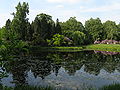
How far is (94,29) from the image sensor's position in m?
84.2

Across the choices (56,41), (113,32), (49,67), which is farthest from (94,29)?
(49,67)

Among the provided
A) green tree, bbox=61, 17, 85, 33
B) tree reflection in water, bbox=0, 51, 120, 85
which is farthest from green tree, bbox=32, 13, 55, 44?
tree reflection in water, bbox=0, 51, 120, 85

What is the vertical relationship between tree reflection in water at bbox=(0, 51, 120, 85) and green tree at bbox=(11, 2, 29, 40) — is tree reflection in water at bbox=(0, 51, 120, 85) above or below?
below

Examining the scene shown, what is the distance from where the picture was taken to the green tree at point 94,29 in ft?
270

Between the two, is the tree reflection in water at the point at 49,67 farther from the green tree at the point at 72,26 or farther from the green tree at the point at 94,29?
→ the green tree at the point at 94,29

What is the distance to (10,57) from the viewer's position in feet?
16.2

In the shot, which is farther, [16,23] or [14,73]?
[16,23]

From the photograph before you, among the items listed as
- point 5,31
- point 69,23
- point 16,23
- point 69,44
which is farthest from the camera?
point 69,23

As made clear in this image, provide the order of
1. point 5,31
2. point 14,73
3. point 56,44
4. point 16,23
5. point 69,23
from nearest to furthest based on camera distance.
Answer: point 5,31
point 14,73
point 16,23
point 56,44
point 69,23

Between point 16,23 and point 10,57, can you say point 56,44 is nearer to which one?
point 16,23

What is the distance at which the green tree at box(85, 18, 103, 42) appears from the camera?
8244 cm

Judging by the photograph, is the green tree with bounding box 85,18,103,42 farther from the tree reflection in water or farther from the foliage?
the tree reflection in water

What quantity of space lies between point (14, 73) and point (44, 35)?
1534 inches

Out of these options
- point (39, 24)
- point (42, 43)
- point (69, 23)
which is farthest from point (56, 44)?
point (69, 23)
